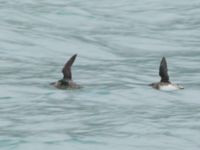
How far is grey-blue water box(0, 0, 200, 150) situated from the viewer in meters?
12.3

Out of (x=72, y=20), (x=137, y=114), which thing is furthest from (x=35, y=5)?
(x=137, y=114)

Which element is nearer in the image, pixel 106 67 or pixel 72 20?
pixel 106 67

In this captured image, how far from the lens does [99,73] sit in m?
17.8

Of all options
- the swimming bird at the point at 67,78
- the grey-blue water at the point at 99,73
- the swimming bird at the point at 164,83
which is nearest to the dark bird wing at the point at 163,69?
the swimming bird at the point at 164,83

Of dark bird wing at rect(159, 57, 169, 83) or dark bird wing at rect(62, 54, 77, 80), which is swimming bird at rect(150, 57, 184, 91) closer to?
dark bird wing at rect(159, 57, 169, 83)

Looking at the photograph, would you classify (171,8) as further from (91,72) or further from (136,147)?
(136,147)

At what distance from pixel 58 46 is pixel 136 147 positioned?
390 inches

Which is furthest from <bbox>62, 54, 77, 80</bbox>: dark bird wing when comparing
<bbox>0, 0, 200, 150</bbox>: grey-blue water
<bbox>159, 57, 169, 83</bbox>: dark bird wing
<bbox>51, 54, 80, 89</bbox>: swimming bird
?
<bbox>159, 57, 169, 83</bbox>: dark bird wing

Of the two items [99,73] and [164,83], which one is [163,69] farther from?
[99,73]

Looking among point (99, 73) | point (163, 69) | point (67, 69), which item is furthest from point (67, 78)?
point (99, 73)

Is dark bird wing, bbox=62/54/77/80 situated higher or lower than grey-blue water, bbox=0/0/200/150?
higher

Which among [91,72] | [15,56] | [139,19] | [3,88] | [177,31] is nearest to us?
[3,88]

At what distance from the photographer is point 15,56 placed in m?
19.6

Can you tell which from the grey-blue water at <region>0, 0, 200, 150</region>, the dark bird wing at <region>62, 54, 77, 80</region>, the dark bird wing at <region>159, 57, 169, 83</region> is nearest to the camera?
the grey-blue water at <region>0, 0, 200, 150</region>
